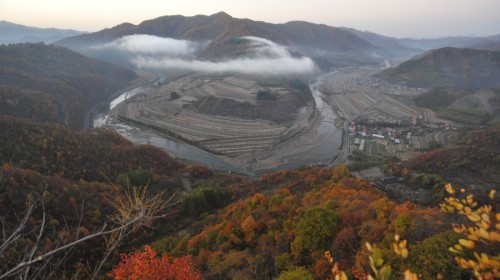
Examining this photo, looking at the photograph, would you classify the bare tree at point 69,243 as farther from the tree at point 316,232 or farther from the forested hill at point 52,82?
the forested hill at point 52,82

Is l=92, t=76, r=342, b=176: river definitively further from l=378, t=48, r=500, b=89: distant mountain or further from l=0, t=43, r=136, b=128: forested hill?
l=378, t=48, r=500, b=89: distant mountain

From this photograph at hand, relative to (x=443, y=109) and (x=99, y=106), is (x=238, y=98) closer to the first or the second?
(x=99, y=106)

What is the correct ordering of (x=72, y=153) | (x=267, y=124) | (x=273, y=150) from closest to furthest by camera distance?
(x=72, y=153), (x=273, y=150), (x=267, y=124)

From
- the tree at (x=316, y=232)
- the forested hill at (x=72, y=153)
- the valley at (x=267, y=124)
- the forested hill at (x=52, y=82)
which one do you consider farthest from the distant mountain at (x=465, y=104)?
the forested hill at (x=52, y=82)

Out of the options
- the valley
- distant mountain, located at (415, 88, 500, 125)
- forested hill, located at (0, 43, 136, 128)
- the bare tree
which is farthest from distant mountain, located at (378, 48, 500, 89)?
the bare tree

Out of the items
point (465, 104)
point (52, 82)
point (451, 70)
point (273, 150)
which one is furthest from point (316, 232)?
point (451, 70)

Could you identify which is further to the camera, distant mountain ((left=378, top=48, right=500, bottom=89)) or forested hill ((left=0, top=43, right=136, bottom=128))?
distant mountain ((left=378, top=48, right=500, bottom=89))

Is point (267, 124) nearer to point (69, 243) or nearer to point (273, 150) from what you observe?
point (273, 150)
